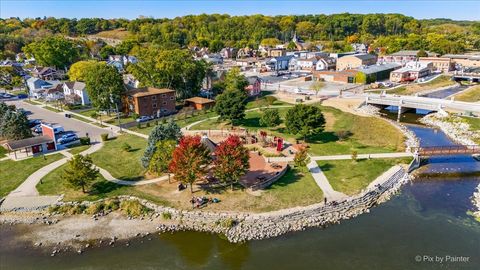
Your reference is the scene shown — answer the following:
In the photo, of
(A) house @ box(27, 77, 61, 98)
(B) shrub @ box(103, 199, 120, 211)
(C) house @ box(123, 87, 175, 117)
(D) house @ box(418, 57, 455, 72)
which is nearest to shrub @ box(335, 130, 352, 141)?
(B) shrub @ box(103, 199, 120, 211)

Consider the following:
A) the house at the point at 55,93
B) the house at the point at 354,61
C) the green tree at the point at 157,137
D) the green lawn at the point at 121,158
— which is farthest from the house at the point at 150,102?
the house at the point at 354,61

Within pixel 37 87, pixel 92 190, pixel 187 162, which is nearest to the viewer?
pixel 187 162

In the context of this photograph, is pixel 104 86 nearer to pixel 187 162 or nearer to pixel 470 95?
pixel 187 162

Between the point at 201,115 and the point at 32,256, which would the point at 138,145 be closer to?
the point at 201,115

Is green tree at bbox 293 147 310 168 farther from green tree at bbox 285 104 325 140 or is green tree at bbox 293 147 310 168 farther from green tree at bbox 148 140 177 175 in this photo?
green tree at bbox 148 140 177 175

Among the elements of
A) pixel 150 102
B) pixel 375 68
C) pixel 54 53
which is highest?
pixel 54 53

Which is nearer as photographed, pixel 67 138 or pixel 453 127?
pixel 67 138

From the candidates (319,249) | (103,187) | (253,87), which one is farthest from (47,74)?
(319,249)
